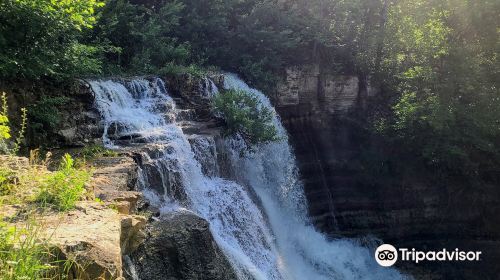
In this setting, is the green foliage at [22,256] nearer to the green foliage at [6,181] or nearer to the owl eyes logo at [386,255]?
the green foliage at [6,181]

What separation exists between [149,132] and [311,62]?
7989mm

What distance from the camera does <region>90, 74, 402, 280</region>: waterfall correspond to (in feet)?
22.8

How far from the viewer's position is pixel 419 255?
12.5 metres

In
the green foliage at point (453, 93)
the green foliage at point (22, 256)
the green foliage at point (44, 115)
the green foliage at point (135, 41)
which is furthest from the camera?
the green foliage at point (135, 41)

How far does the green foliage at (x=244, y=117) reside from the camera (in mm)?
9445

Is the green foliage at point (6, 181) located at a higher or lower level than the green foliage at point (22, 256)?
higher

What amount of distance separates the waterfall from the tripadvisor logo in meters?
0.43

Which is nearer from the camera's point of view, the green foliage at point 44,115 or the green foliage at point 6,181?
the green foliage at point 6,181

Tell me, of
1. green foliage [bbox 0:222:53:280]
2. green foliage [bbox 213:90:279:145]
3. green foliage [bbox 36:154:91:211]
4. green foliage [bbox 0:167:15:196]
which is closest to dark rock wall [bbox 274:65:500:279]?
green foliage [bbox 213:90:279:145]

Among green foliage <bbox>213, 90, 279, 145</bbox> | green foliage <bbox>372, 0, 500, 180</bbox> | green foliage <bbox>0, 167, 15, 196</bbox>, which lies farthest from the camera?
green foliage <bbox>372, 0, 500, 180</bbox>

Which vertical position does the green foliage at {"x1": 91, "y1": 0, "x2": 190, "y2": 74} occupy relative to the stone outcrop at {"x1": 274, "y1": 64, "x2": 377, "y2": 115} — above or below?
above

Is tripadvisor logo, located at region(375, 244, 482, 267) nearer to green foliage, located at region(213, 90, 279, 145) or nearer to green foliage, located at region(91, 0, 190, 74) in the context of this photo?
green foliage, located at region(213, 90, 279, 145)

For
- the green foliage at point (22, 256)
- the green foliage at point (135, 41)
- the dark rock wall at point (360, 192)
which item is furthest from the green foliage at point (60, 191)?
the dark rock wall at point (360, 192)

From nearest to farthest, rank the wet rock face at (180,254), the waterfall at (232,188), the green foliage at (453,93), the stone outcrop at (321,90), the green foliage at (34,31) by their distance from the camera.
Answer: the wet rock face at (180,254) → the green foliage at (34,31) → the waterfall at (232,188) → the green foliage at (453,93) → the stone outcrop at (321,90)
